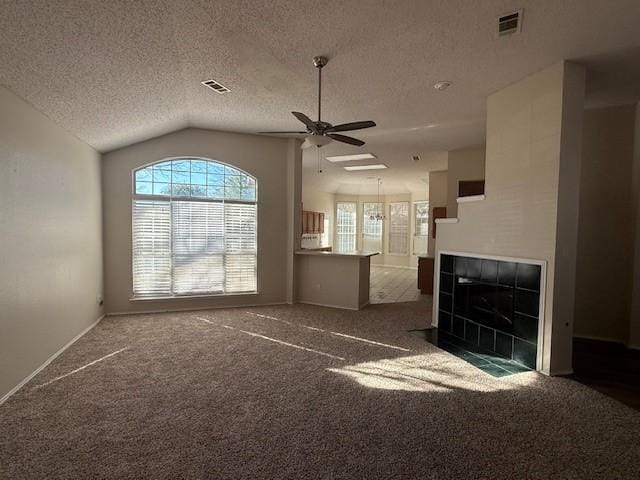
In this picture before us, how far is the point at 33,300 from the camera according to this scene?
3.22m

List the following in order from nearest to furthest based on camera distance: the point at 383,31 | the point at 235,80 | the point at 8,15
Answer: the point at 8,15 → the point at 383,31 → the point at 235,80

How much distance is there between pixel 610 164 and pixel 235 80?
4.69 meters

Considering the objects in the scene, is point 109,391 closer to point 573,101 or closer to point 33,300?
point 33,300

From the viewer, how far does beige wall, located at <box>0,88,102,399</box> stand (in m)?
2.83

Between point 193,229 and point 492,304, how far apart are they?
4.49 m

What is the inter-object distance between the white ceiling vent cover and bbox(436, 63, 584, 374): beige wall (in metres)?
0.92

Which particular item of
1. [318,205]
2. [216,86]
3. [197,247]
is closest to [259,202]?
[197,247]

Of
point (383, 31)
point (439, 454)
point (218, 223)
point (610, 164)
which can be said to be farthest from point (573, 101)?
point (218, 223)

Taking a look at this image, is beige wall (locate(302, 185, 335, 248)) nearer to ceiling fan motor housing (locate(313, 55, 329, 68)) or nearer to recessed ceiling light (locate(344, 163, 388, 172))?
recessed ceiling light (locate(344, 163, 388, 172))

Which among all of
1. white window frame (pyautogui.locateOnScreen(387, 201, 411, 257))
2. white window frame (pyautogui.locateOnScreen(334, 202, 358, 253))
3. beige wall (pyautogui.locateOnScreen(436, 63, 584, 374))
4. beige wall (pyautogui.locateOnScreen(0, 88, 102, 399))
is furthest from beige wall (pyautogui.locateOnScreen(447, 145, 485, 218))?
white window frame (pyautogui.locateOnScreen(334, 202, 358, 253))

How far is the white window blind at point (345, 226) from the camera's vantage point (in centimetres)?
1299

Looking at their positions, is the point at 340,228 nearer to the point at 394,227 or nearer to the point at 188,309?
the point at 394,227

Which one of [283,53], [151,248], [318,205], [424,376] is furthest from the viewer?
[318,205]

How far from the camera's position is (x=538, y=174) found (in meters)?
3.43
